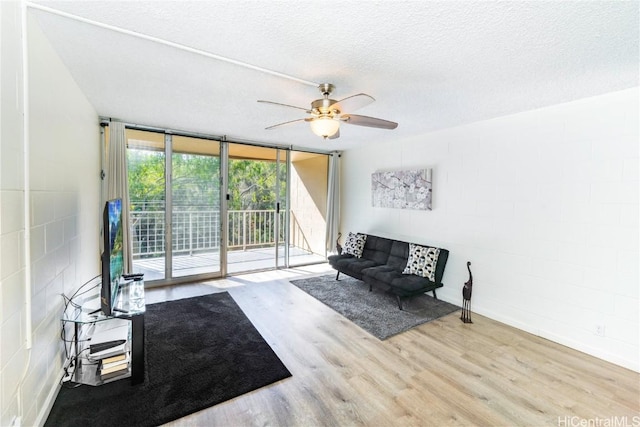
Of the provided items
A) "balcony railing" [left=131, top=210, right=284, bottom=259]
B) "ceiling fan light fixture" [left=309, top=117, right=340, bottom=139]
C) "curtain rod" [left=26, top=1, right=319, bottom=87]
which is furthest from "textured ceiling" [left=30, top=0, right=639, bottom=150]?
"balcony railing" [left=131, top=210, right=284, bottom=259]

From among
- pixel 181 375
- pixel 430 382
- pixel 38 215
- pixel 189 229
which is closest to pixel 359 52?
pixel 38 215

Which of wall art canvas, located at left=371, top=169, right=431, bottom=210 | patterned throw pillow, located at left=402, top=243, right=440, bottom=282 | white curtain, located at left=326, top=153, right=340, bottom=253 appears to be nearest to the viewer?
patterned throw pillow, located at left=402, top=243, right=440, bottom=282

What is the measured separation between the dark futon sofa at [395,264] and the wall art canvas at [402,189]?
0.60 m

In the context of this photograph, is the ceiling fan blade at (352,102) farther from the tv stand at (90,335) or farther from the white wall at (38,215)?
the tv stand at (90,335)

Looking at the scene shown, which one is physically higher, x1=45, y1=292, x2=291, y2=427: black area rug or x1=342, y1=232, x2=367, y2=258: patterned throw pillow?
x1=342, y1=232, x2=367, y2=258: patterned throw pillow

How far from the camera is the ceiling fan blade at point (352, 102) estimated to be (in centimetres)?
196

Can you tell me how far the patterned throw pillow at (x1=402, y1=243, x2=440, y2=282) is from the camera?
11.7 feet

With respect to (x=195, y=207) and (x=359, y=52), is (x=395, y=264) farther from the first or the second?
(x=195, y=207)

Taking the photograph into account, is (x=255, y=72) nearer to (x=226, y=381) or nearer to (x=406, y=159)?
(x=226, y=381)

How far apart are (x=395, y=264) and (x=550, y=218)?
1.94 m

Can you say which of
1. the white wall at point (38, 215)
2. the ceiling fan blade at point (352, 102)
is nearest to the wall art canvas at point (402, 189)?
the ceiling fan blade at point (352, 102)

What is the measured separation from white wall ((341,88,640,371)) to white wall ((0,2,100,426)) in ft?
13.1

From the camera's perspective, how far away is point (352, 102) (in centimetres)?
209

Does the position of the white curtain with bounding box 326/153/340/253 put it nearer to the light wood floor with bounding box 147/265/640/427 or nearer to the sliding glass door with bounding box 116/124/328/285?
the sliding glass door with bounding box 116/124/328/285
